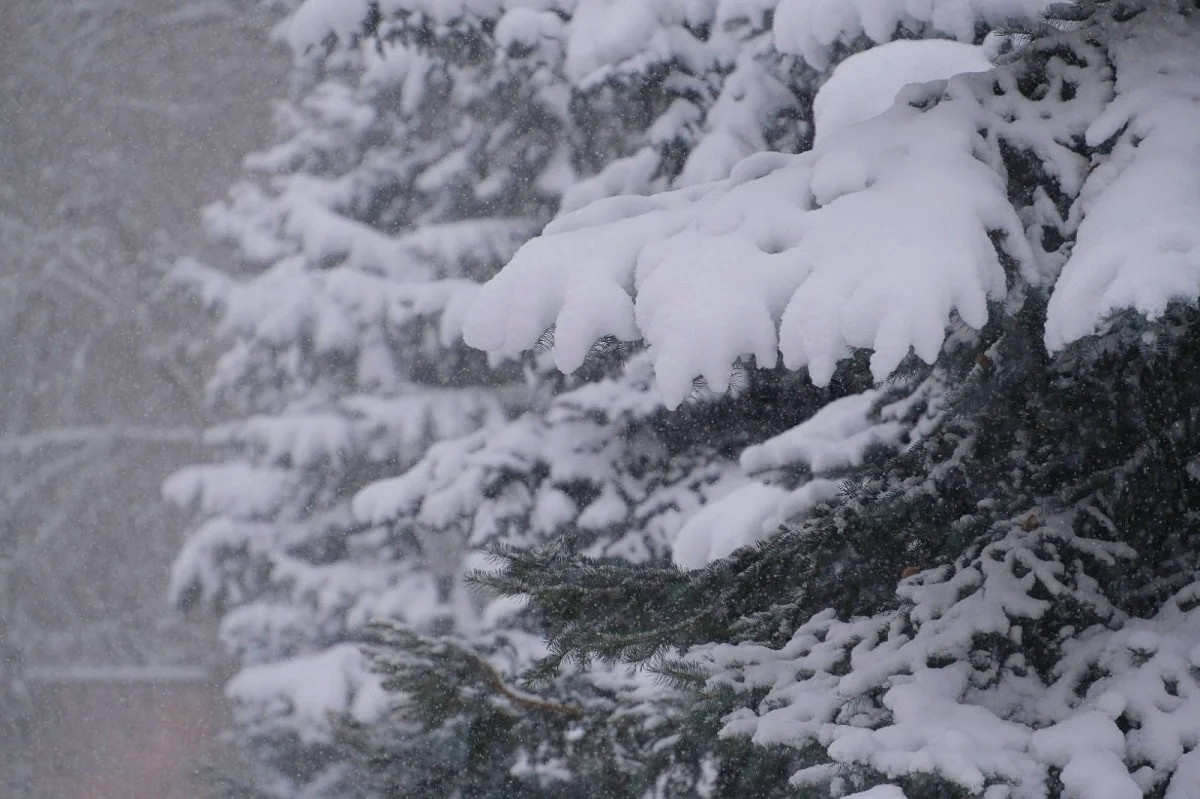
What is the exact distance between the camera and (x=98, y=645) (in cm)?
1602

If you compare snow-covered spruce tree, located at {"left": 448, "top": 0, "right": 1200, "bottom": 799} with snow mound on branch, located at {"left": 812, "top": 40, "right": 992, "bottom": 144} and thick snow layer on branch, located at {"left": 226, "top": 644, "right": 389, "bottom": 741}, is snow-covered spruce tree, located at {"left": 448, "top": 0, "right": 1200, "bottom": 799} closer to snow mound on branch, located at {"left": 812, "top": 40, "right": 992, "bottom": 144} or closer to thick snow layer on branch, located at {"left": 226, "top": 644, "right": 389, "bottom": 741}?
snow mound on branch, located at {"left": 812, "top": 40, "right": 992, "bottom": 144}

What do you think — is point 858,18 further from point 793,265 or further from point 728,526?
point 793,265

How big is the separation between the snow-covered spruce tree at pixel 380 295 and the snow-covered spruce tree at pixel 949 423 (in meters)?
3.13

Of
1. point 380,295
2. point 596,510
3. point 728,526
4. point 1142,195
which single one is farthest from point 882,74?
point 380,295

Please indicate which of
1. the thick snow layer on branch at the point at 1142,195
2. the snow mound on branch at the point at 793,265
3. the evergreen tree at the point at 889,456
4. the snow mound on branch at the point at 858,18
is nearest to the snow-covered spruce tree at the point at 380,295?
the evergreen tree at the point at 889,456

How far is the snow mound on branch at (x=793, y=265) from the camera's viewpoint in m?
1.57

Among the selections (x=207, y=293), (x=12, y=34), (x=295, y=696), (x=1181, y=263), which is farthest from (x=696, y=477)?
(x=12, y=34)

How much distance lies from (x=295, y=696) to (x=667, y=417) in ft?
10.8

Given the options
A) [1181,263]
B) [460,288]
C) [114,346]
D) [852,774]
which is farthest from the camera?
[114,346]

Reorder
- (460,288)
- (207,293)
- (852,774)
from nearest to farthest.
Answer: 1. (852,774)
2. (460,288)
3. (207,293)

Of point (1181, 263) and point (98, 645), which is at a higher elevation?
point (1181, 263)

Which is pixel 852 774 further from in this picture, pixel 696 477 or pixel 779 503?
pixel 696 477

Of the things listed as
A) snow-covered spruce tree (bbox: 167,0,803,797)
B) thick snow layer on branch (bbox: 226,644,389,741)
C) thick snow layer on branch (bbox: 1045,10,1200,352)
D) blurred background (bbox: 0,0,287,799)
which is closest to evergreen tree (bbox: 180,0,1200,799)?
thick snow layer on branch (bbox: 1045,10,1200,352)

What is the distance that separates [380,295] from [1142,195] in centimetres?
626
